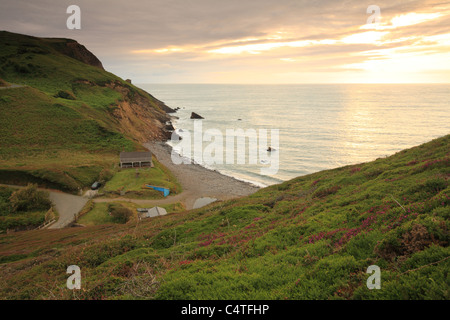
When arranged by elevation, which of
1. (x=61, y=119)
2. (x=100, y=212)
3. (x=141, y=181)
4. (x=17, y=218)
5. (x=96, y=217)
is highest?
(x=61, y=119)

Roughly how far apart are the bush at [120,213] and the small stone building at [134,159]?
1990 cm

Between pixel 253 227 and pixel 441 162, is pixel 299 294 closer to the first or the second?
pixel 253 227

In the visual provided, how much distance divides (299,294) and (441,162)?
47.7 ft

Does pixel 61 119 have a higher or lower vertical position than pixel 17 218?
higher

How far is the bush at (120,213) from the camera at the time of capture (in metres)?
38.3

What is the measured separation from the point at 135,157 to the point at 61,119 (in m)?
32.4

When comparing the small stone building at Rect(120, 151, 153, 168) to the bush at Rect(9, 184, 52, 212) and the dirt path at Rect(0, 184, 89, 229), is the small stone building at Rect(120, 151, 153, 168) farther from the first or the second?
the bush at Rect(9, 184, 52, 212)

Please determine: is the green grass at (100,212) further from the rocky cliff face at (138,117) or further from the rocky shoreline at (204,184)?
the rocky cliff face at (138,117)

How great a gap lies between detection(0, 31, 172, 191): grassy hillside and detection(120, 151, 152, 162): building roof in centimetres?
349

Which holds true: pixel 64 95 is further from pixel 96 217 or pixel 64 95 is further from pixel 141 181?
pixel 96 217

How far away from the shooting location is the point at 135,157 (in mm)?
58719

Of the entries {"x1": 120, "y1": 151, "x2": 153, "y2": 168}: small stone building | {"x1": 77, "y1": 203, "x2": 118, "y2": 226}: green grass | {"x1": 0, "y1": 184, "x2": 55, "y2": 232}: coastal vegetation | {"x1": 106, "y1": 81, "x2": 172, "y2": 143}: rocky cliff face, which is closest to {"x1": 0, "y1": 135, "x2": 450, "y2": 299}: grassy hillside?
{"x1": 77, "y1": 203, "x2": 118, "y2": 226}: green grass

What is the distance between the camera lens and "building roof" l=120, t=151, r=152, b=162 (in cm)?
5809

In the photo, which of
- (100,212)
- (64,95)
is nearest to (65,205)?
(100,212)
